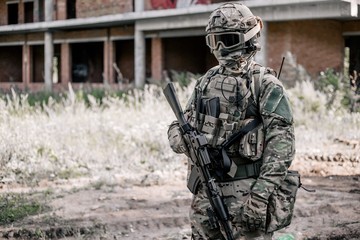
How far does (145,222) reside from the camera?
5211 millimetres

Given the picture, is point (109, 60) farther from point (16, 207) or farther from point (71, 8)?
point (16, 207)

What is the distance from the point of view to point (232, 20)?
8.71ft

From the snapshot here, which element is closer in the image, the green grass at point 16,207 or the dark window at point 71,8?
the green grass at point 16,207

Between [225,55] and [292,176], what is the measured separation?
0.63m

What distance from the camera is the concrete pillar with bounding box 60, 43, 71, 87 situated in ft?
69.4

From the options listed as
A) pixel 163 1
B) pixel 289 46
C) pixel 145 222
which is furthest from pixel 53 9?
pixel 145 222

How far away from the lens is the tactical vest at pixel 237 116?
2631mm

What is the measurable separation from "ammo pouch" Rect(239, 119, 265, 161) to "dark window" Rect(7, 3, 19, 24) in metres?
24.8

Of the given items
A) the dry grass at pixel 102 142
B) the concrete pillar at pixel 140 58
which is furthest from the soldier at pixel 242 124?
the concrete pillar at pixel 140 58

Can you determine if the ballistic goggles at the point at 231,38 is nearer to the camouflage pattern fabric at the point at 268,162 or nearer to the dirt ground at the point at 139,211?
the camouflage pattern fabric at the point at 268,162

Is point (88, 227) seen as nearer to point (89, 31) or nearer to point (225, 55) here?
point (225, 55)

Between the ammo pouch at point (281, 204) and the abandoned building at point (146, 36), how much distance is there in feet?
34.8

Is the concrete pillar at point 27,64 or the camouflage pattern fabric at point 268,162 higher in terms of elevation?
the camouflage pattern fabric at point 268,162

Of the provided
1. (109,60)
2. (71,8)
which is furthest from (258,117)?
(71,8)
